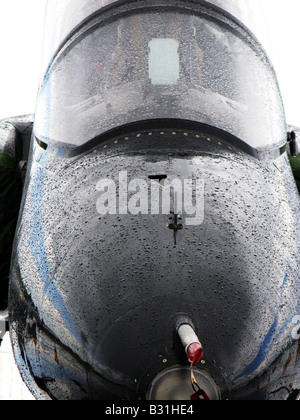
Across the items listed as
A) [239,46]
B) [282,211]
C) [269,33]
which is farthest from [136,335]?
[269,33]

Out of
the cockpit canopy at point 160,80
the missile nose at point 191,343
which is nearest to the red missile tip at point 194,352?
the missile nose at point 191,343

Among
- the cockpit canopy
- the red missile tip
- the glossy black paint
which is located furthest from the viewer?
the cockpit canopy

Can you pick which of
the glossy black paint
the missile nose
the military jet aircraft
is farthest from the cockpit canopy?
the missile nose

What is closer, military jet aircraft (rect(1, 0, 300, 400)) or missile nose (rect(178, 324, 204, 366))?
missile nose (rect(178, 324, 204, 366))

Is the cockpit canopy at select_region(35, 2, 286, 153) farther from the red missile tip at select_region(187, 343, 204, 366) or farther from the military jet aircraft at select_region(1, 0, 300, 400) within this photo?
the red missile tip at select_region(187, 343, 204, 366)

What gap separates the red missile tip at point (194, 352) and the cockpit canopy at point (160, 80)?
4.65 ft

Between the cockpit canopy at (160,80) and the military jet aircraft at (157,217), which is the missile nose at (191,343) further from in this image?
the cockpit canopy at (160,80)

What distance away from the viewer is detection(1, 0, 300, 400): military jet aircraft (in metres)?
2.68

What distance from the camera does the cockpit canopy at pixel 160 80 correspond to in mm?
3619

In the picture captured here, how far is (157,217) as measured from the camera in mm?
2986

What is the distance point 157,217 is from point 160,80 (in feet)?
3.43

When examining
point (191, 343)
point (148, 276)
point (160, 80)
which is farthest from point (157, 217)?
point (160, 80)

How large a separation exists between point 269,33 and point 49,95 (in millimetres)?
1461

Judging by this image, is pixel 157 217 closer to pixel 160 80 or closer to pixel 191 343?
pixel 191 343
